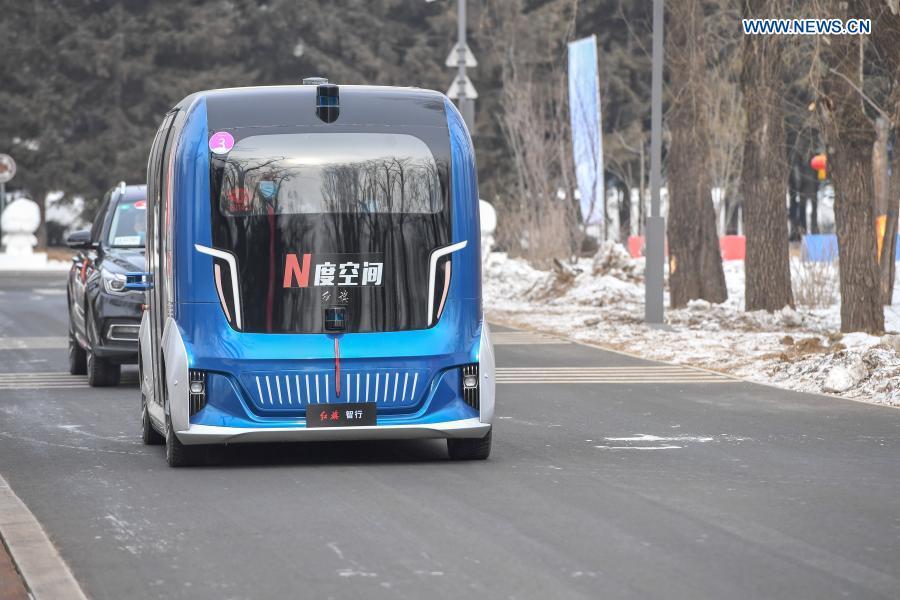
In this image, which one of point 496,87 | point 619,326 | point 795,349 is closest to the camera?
point 795,349

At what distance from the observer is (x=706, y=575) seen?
7.86 metres

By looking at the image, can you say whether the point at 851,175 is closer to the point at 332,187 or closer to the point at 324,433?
the point at 332,187

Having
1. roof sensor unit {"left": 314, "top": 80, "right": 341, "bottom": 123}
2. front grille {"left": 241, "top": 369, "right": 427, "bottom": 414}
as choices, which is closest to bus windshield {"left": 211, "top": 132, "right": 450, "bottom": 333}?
roof sensor unit {"left": 314, "top": 80, "right": 341, "bottom": 123}

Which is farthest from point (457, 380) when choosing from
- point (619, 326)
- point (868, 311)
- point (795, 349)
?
point (619, 326)

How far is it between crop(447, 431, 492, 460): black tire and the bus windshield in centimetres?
87

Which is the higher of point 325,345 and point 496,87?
point 496,87

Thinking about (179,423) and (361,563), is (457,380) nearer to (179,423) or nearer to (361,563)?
(179,423)

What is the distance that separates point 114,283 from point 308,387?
6.48m

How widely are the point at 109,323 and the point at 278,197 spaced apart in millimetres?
6175

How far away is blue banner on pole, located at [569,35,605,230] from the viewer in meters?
43.3

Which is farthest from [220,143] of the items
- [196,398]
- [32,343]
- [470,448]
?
[32,343]

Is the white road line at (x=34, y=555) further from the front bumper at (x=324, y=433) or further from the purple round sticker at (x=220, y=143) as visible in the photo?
the purple round sticker at (x=220, y=143)

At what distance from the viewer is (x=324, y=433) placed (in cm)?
1152

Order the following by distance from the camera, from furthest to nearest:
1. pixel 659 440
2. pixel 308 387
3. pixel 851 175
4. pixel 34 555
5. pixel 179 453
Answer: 1. pixel 851 175
2. pixel 659 440
3. pixel 179 453
4. pixel 308 387
5. pixel 34 555
